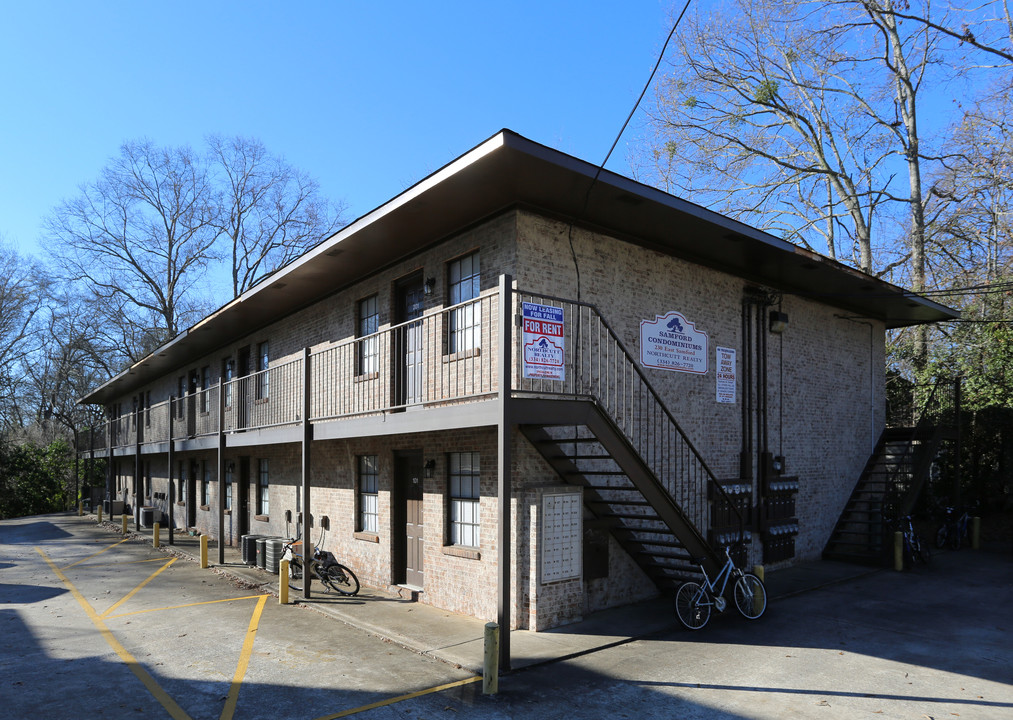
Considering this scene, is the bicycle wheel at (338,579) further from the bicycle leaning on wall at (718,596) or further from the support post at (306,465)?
the bicycle leaning on wall at (718,596)

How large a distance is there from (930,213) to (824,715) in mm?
22542

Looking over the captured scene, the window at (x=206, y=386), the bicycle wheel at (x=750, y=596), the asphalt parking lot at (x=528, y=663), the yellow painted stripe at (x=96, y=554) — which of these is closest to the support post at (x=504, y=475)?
the asphalt parking lot at (x=528, y=663)

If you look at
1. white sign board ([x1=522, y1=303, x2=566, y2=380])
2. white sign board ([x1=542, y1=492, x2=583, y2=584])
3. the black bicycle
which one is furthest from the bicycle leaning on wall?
the black bicycle

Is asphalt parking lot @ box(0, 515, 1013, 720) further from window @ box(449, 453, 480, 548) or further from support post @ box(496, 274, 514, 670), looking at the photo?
window @ box(449, 453, 480, 548)

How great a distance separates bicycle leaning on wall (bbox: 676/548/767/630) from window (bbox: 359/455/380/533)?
5.63 meters

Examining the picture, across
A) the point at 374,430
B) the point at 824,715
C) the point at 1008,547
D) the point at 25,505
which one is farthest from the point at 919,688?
the point at 25,505

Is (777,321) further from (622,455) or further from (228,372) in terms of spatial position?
(228,372)

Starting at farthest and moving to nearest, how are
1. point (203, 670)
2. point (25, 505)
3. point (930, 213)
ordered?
point (25, 505), point (930, 213), point (203, 670)

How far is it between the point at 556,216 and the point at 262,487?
1134cm

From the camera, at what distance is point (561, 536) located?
30.3ft

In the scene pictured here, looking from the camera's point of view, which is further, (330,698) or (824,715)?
(330,698)

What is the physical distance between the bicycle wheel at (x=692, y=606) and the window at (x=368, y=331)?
651cm

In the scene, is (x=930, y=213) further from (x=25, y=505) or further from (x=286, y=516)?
(x=25, y=505)

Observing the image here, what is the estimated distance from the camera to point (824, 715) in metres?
6.24
